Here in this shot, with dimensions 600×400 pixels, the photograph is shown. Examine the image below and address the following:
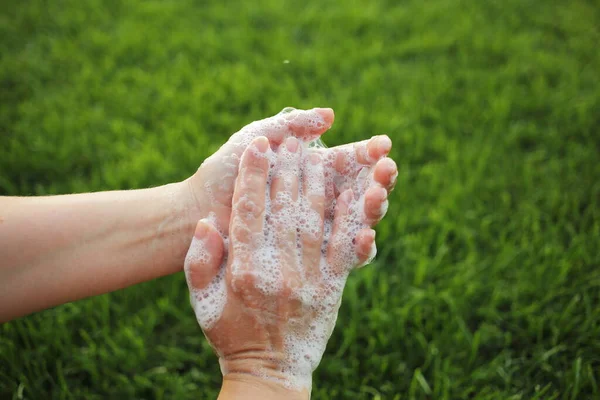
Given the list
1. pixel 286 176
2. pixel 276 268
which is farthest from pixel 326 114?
pixel 276 268

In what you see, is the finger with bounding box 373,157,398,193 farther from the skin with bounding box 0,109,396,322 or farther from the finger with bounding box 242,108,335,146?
the finger with bounding box 242,108,335,146

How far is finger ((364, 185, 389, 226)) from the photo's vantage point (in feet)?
4.64

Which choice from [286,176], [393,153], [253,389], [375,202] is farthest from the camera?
[393,153]

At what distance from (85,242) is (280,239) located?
539 millimetres

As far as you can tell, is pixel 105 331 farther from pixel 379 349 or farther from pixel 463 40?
pixel 463 40

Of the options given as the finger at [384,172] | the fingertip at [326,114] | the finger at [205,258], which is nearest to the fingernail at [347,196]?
the finger at [384,172]

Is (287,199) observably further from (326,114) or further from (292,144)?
(326,114)

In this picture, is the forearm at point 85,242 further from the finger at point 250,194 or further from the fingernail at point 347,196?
the fingernail at point 347,196

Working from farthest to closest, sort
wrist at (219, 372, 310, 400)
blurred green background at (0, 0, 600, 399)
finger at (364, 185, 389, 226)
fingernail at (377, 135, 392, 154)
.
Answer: blurred green background at (0, 0, 600, 399) < fingernail at (377, 135, 392, 154) < finger at (364, 185, 389, 226) < wrist at (219, 372, 310, 400)

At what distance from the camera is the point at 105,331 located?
1.81 metres

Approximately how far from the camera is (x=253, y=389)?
1.32 meters

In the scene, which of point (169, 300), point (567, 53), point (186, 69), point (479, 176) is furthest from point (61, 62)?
point (567, 53)

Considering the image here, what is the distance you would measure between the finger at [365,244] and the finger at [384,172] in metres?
0.14

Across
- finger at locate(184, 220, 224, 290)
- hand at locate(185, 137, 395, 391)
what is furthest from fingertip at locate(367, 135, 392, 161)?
finger at locate(184, 220, 224, 290)
